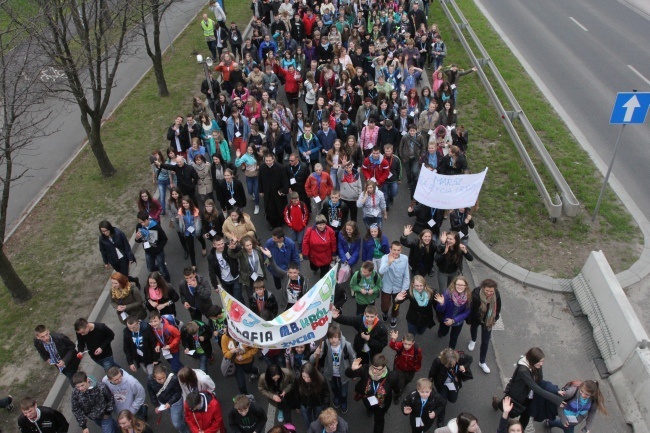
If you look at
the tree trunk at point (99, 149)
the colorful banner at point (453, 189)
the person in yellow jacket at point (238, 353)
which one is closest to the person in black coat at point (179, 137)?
the tree trunk at point (99, 149)

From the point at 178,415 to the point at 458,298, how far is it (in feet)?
13.1

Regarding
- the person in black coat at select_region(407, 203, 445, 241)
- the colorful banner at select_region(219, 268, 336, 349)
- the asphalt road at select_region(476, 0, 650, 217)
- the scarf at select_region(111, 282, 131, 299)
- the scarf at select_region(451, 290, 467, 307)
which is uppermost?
the colorful banner at select_region(219, 268, 336, 349)

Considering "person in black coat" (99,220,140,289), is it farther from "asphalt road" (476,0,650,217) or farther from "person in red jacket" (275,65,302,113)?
"asphalt road" (476,0,650,217)

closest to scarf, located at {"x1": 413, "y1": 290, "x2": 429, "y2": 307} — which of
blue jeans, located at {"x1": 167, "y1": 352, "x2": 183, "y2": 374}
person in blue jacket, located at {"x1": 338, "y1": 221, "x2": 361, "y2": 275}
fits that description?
person in blue jacket, located at {"x1": 338, "y1": 221, "x2": 361, "y2": 275}

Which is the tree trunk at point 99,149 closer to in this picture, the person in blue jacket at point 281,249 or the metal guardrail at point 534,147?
the person in blue jacket at point 281,249

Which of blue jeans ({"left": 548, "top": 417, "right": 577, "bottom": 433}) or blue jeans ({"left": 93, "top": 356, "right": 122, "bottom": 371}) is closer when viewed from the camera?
blue jeans ({"left": 548, "top": 417, "right": 577, "bottom": 433})

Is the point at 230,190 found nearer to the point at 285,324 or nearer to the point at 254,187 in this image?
the point at 254,187

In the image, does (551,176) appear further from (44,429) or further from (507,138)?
(44,429)

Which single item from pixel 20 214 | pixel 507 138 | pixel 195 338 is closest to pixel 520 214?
pixel 507 138

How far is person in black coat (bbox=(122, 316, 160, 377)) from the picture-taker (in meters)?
7.10

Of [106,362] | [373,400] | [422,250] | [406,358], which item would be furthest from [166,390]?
[422,250]

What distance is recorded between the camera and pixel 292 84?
14.6 m

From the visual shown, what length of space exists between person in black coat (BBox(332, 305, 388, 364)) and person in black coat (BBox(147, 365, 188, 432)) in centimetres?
217

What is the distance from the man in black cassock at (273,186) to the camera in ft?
33.5
